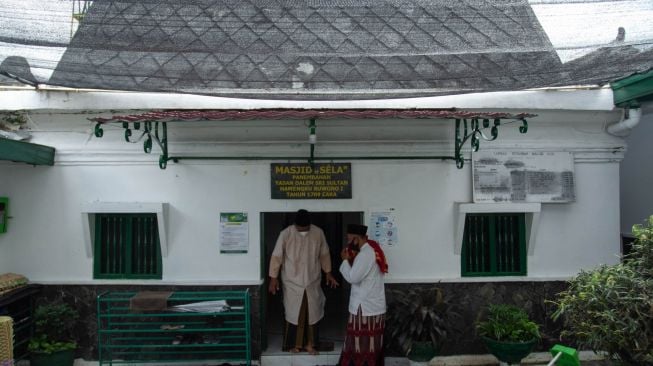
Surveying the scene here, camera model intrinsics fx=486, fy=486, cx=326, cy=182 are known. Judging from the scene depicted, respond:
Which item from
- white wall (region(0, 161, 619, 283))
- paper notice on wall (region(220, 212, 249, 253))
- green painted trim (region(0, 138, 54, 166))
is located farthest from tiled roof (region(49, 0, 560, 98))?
paper notice on wall (region(220, 212, 249, 253))

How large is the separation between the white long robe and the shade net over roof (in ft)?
5.55

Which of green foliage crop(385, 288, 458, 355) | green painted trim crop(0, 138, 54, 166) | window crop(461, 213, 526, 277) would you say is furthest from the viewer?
window crop(461, 213, 526, 277)

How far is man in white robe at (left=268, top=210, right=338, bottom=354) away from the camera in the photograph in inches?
226

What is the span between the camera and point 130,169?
574cm

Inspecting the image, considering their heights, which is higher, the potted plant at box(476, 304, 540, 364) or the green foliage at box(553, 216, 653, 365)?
the green foliage at box(553, 216, 653, 365)

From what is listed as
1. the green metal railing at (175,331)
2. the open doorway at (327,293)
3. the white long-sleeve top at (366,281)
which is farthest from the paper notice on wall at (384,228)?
the green metal railing at (175,331)

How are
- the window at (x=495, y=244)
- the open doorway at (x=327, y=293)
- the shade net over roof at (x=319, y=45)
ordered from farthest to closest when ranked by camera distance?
1. the open doorway at (x=327, y=293)
2. the window at (x=495, y=244)
3. the shade net over roof at (x=319, y=45)

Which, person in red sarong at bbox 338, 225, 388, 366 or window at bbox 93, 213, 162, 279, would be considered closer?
person in red sarong at bbox 338, 225, 388, 366

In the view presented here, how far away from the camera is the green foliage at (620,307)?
3498mm

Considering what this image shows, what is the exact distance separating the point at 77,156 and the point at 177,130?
1.23 meters

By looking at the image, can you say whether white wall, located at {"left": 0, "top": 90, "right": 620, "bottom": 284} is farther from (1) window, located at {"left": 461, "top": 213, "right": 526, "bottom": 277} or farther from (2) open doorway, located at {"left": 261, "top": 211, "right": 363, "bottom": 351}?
(2) open doorway, located at {"left": 261, "top": 211, "right": 363, "bottom": 351}

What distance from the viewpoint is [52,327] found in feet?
17.8

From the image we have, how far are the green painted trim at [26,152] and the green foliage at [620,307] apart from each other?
5504 mm

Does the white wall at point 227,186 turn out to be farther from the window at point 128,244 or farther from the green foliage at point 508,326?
the green foliage at point 508,326
